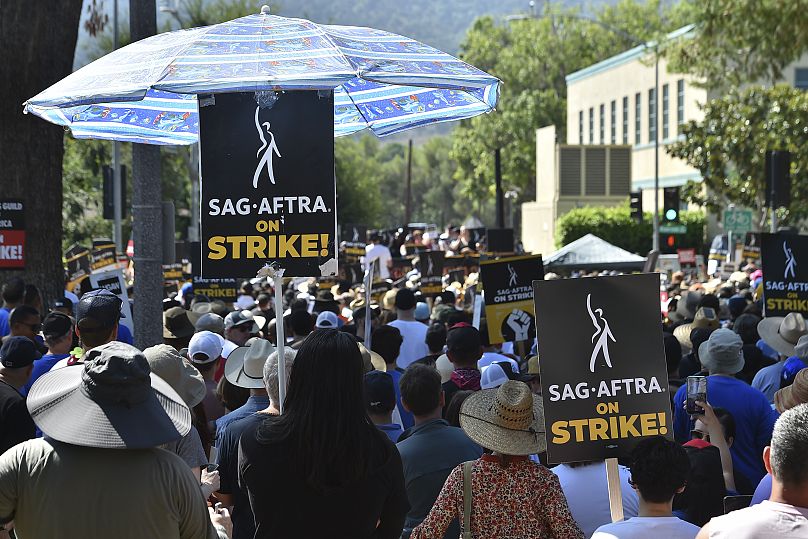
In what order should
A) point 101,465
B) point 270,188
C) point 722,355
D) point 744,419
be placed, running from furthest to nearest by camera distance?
1. point 722,355
2. point 744,419
3. point 270,188
4. point 101,465

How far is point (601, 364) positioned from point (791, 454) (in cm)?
121

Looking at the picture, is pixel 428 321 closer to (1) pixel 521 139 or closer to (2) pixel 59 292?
(2) pixel 59 292

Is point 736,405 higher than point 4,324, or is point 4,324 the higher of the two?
point 4,324

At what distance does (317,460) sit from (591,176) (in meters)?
52.7

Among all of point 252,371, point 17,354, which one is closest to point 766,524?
point 252,371

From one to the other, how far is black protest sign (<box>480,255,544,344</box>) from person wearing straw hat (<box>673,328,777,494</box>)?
3.89m

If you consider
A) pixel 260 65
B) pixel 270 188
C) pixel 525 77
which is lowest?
pixel 270 188

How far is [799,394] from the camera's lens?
18.4ft

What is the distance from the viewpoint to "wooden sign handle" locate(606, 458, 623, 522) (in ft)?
15.0

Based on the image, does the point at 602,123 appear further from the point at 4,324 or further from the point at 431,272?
the point at 4,324

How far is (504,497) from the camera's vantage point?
4.52 meters

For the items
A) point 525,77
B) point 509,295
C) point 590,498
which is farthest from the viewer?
point 525,77

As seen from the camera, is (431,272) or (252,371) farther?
(431,272)

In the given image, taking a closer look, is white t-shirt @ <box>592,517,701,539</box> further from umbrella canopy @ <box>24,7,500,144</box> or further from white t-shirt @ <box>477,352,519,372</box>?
white t-shirt @ <box>477,352,519,372</box>
